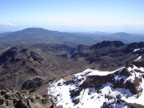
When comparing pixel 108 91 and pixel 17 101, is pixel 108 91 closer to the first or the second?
pixel 108 91

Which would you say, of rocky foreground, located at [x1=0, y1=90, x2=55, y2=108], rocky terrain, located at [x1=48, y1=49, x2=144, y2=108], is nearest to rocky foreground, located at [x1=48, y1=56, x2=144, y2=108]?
rocky terrain, located at [x1=48, y1=49, x2=144, y2=108]

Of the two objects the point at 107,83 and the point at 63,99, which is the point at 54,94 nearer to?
the point at 63,99

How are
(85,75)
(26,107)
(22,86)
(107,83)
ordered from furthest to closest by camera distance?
(22,86) → (85,75) → (107,83) → (26,107)

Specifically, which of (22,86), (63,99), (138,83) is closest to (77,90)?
(63,99)

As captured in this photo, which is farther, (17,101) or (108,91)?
(108,91)

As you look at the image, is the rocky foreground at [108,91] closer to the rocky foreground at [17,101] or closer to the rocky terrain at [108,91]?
the rocky terrain at [108,91]

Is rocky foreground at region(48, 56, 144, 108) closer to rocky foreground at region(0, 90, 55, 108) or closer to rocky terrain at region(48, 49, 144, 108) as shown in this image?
rocky terrain at region(48, 49, 144, 108)

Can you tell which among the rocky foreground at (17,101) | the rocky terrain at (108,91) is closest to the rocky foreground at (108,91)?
the rocky terrain at (108,91)

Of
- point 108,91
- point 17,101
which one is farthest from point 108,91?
point 17,101
